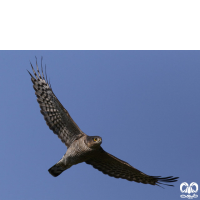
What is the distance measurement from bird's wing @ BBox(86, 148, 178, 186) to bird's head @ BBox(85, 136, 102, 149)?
0.94 metres

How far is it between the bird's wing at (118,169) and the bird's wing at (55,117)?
1.01 metres

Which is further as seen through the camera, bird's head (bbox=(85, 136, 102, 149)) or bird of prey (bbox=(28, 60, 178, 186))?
bird of prey (bbox=(28, 60, 178, 186))

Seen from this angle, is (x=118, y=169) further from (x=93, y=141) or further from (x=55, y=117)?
(x=55, y=117)

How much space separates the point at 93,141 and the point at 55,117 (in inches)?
58.0

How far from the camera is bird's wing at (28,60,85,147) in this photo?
8859mm

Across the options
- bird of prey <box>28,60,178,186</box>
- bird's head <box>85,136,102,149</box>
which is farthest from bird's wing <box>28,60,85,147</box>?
bird's head <box>85,136,102,149</box>

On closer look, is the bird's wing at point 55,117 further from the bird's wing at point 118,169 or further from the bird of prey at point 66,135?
the bird's wing at point 118,169

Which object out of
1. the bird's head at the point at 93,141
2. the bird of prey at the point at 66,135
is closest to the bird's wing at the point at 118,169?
the bird of prey at the point at 66,135

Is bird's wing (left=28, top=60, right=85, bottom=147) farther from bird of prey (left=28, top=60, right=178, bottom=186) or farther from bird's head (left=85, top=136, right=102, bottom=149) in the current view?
bird's head (left=85, top=136, right=102, bottom=149)

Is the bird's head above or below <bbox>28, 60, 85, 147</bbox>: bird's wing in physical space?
below

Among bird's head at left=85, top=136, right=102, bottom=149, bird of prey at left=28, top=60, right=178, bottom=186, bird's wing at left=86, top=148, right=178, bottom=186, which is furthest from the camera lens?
A: bird's wing at left=86, top=148, right=178, bottom=186

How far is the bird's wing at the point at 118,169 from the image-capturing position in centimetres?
934
